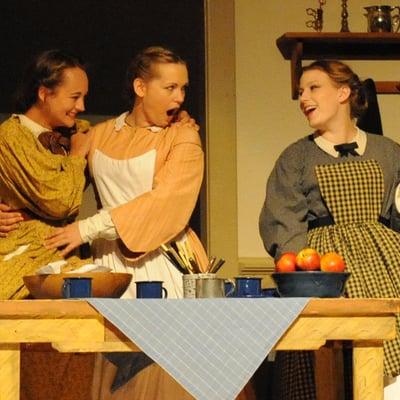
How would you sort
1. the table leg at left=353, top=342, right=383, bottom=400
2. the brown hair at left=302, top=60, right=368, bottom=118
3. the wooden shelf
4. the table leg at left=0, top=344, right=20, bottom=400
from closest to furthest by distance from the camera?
the table leg at left=0, top=344, right=20, bottom=400, the table leg at left=353, top=342, right=383, bottom=400, the brown hair at left=302, top=60, right=368, bottom=118, the wooden shelf

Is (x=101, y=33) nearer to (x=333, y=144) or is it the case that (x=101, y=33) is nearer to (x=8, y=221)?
(x=333, y=144)

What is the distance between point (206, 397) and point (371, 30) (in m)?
2.66

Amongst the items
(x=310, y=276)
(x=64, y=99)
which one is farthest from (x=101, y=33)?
(x=310, y=276)

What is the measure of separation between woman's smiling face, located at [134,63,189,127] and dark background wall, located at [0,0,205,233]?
234 centimetres

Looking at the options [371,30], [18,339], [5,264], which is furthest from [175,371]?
[371,30]

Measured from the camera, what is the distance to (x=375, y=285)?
3.66m

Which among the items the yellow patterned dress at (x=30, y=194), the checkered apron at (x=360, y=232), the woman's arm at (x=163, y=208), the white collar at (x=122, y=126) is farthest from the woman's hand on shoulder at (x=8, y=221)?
the checkered apron at (x=360, y=232)

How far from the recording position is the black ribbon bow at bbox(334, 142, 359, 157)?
12.8 feet

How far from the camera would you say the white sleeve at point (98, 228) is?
12.0 ft

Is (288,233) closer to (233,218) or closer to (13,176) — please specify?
(13,176)

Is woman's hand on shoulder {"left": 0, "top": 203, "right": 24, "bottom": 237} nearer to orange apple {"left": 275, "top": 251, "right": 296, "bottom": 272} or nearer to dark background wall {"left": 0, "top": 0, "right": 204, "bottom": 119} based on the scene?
orange apple {"left": 275, "top": 251, "right": 296, "bottom": 272}

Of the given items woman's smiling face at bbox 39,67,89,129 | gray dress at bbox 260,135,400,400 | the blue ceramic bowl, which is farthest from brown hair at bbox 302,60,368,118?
the blue ceramic bowl

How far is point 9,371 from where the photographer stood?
9.17 feet

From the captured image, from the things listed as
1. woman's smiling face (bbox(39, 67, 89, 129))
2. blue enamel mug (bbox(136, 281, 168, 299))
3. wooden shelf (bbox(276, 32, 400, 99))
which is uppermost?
wooden shelf (bbox(276, 32, 400, 99))
